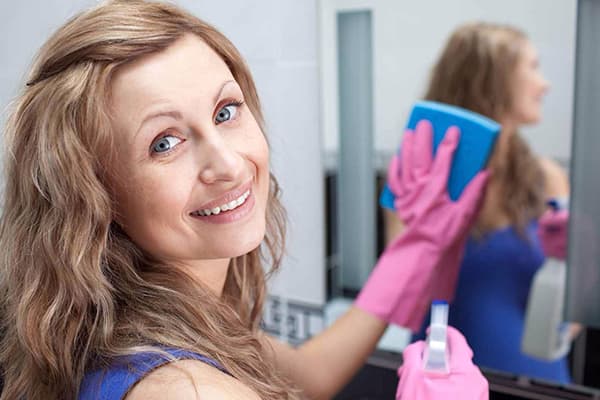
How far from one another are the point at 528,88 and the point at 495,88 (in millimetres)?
78

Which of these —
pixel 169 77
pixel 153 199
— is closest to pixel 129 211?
pixel 153 199

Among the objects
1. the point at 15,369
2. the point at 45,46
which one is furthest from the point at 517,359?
the point at 45,46

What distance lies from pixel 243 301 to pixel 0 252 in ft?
1.39

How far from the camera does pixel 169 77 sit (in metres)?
0.79

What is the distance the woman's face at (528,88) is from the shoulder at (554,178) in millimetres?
85

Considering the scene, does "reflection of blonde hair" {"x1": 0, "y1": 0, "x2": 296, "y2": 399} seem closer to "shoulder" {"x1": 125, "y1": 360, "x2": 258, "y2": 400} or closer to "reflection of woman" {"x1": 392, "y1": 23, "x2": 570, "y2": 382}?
"shoulder" {"x1": 125, "y1": 360, "x2": 258, "y2": 400}

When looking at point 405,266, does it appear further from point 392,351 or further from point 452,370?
point 452,370

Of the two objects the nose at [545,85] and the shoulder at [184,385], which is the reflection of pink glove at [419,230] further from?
the shoulder at [184,385]

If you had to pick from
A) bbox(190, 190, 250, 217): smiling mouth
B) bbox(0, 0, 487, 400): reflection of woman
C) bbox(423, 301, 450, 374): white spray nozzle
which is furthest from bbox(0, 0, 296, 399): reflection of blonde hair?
bbox(423, 301, 450, 374): white spray nozzle

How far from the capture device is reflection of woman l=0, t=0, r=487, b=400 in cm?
77

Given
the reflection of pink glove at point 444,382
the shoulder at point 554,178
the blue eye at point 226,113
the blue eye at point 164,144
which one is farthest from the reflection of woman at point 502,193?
the blue eye at point 164,144

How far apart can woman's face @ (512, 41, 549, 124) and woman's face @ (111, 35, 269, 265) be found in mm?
576

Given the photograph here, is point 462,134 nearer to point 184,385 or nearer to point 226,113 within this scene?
point 226,113

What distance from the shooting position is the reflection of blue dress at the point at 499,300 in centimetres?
125
